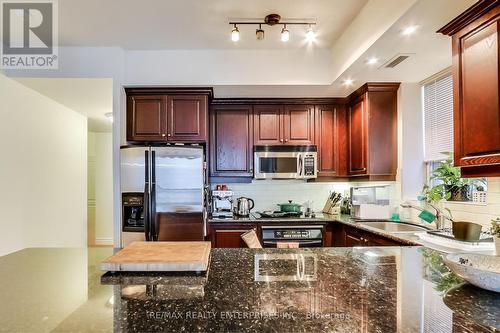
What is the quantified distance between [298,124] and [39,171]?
11.4 ft

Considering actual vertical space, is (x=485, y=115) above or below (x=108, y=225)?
above

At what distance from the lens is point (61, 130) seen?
184 inches

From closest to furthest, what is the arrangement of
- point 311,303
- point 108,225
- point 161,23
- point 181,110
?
point 311,303 < point 161,23 < point 181,110 < point 108,225

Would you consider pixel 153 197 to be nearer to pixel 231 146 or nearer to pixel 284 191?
pixel 231 146

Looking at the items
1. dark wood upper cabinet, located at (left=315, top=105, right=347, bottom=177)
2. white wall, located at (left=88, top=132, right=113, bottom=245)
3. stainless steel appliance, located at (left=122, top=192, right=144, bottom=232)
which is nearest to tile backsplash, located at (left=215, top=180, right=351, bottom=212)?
dark wood upper cabinet, located at (left=315, top=105, right=347, bottom=177)

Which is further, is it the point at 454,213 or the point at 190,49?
the point at 190,49

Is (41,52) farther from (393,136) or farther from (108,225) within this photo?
(108,225)

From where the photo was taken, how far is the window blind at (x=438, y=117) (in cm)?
274

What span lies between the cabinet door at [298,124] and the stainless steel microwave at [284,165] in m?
0.17

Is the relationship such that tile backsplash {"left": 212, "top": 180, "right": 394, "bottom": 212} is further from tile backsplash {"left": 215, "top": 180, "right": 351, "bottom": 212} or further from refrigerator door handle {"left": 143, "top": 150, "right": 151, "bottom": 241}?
refrigerator door handle {"left": 143, "top": 150, "right": 151, "bottom": 241}

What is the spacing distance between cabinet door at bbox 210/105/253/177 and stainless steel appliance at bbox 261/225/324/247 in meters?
0.75

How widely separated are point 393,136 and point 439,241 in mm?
1518

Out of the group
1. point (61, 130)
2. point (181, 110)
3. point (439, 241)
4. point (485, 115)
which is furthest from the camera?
point (61, 130)

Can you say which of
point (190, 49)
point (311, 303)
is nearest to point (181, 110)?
point (190, 49)
